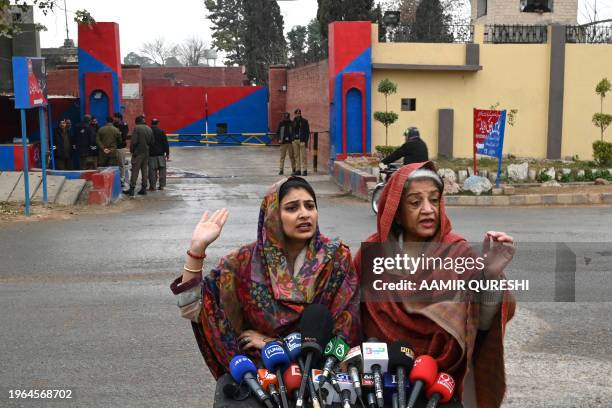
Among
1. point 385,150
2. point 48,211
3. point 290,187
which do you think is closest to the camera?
point 290,187

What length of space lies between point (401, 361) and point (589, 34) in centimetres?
2282

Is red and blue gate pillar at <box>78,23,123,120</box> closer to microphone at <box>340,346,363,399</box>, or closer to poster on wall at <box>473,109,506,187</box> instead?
poster on wall at <box>473,109,506,187</box>

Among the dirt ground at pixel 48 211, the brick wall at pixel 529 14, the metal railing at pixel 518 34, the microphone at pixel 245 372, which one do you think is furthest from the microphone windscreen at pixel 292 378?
the brick wall at pixel 529 14

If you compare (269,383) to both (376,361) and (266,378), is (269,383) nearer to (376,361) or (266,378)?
(266,378)

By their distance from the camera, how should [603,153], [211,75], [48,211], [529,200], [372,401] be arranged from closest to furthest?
[372,401]
[48,211]
[529,200]
[603,153]
[211,75]

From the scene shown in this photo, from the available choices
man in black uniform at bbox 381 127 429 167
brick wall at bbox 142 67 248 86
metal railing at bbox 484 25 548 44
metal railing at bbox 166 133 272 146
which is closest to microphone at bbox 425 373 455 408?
man in black uniform at bbox 381 127 429 167

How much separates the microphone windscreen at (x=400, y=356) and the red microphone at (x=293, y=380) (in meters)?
0.37

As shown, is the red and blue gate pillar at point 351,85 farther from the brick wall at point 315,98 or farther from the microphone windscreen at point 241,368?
the microphone windscreen at point 241,368

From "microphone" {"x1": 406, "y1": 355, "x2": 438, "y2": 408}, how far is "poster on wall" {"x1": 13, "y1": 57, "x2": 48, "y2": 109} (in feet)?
41.5

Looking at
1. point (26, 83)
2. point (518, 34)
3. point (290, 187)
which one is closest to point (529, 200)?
point (518, 34)

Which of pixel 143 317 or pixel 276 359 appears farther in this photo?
pixel 143 317

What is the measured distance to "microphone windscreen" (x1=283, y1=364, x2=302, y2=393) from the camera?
3.26m

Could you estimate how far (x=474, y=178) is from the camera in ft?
56.0

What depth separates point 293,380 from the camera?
3.26 m
